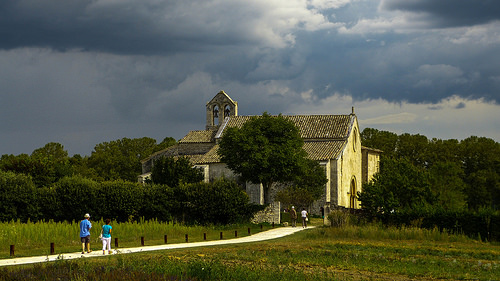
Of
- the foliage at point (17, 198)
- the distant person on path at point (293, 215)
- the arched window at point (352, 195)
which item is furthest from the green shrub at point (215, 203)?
the arched window at point (352, 195)

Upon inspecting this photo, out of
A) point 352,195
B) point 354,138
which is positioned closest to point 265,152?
point 352,195

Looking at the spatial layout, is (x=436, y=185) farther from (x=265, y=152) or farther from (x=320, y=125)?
(x=265, y=152)

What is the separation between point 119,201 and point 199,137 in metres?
32.6

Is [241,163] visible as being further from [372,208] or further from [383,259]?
[383,259]

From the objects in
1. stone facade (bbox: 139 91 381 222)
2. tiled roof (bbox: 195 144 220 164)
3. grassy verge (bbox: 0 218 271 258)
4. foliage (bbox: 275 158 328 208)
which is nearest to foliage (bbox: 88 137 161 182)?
stone facade (bbox: 139 91 381 222)

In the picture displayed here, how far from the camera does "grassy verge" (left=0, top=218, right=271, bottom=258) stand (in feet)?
94.0

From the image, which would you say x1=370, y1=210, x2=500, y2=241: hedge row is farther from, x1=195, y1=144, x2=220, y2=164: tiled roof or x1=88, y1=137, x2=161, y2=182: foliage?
x1=88, y1=137, x2=161, y2=182: foliage

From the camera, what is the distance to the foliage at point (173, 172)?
57000 mm

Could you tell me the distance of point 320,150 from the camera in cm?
6600

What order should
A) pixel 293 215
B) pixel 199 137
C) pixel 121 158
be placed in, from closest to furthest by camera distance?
pixel 293 215 < pixel 199 137 < pixel 121 158

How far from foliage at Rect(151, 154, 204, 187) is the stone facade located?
614cm

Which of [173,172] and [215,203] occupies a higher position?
[173,172]

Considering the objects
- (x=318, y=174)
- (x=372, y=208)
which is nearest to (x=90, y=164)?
(x=318, y=174)

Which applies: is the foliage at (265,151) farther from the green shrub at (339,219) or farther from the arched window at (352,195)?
the arched window at (352,195)
